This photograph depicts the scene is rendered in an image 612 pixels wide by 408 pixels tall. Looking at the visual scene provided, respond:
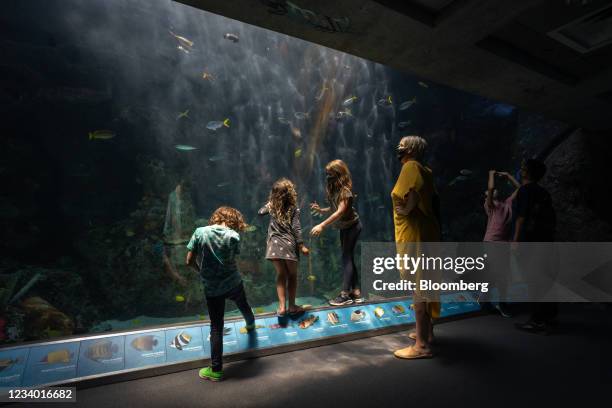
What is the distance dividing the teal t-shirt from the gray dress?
70 centimetres

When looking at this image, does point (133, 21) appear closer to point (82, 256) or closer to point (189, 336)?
point (82, 256)

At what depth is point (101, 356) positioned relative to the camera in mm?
2580

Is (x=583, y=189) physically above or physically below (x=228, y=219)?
above

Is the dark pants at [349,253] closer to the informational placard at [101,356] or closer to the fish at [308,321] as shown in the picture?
the fish at [308,321]

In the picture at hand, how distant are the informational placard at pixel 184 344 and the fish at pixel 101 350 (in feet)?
1.51

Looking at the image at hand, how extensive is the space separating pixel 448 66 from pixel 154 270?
8675mm

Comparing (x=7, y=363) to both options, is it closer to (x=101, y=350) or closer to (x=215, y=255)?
(x=101, y=350)

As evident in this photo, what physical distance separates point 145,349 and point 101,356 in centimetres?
35

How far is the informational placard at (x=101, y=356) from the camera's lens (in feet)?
8.14

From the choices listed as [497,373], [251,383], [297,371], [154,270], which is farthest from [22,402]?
[154,270]

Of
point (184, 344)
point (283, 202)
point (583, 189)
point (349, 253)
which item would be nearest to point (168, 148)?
point (283, 202)

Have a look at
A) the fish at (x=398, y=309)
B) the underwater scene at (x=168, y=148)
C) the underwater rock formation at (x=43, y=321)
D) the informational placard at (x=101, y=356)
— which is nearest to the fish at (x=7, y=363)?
the informational placard at (x=101, y=356)

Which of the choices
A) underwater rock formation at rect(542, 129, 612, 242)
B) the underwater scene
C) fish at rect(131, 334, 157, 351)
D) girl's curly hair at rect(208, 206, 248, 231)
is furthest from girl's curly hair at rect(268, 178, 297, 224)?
underwater rock formation at rect(542, 129, 612, 242)

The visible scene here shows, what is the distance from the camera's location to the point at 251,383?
2.41 m
